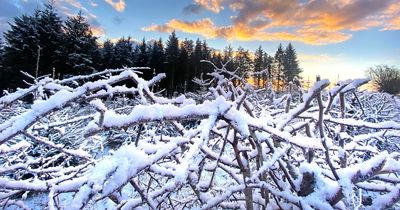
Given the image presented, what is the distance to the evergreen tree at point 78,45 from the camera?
26.5 meters

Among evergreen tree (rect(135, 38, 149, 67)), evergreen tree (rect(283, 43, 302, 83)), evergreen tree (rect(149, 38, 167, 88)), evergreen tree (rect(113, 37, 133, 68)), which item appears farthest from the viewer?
evergreen tree (rect(283, 43, 302, 83))

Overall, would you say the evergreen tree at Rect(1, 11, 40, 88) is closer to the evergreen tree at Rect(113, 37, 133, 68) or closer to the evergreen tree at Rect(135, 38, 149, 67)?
→ the evergreen tree at Rect(113, 37, 133, 68)

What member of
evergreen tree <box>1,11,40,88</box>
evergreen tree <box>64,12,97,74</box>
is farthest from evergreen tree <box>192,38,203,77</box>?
evergreen tree <box>1,11,40,88</box>

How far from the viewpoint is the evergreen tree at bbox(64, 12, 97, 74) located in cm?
2645

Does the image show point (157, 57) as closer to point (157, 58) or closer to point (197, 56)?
point (157, 58)

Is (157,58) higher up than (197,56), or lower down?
lower down

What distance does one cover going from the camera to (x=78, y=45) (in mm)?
26906

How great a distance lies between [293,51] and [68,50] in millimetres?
46013

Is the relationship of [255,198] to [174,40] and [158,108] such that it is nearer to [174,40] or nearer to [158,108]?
[158,108]

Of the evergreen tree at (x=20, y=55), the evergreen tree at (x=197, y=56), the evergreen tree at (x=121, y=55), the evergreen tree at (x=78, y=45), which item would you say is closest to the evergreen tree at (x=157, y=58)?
the evergreen tree at (x=121, y=55)

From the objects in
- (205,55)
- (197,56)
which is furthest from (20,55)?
(205,55)

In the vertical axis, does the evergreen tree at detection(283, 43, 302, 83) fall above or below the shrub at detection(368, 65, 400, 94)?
above

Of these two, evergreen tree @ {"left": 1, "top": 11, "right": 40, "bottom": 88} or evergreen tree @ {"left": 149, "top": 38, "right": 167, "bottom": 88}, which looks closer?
evergreen tree @ {"left": 1, "top": 11, "right": 40, "bottom": 88}

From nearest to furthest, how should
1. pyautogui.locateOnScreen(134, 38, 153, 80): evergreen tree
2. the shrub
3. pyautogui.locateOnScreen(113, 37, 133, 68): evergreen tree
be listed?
the shrub → pyautogui.locateOnScreen(113, 37, 133, 68): evergreen tree → pyautogui.locateOnScreen(134, 38, 153, 80): evergreen tree
